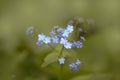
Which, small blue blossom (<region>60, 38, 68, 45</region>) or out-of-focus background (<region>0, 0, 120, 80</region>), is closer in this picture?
small blue blossom (<region>60, 38, 68, 45</region>)

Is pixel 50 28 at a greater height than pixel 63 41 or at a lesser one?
greater

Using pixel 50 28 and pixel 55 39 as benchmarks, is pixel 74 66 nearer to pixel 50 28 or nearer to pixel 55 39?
pixel 55 39

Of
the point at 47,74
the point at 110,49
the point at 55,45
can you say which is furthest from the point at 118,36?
the point at 55,45

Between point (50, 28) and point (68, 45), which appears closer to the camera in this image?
point (68, 45)

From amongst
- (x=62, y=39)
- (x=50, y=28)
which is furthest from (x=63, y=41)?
(x=50, y=28)

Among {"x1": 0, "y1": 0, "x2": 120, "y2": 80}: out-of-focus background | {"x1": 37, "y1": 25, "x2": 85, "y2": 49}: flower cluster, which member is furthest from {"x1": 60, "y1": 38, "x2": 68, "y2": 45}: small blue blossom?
→ {"x1": 0, "y1": 0, "x2": 120, "y2": 80}: out-of-focus background

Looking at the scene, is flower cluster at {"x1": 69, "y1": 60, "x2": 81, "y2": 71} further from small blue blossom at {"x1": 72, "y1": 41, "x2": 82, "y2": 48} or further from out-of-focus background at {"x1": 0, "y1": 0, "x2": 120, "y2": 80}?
out-of-focus background at {"x1": 0, "y1": 0, "x2": 120, "y2": 80}

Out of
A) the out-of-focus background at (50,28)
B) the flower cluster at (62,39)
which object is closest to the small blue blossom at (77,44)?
the flower cluster at (62,39)

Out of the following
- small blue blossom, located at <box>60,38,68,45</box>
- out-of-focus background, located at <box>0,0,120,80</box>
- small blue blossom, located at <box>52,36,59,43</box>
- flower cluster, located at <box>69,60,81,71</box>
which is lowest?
flower cluster, located at <box>69,60,81,71</box>
